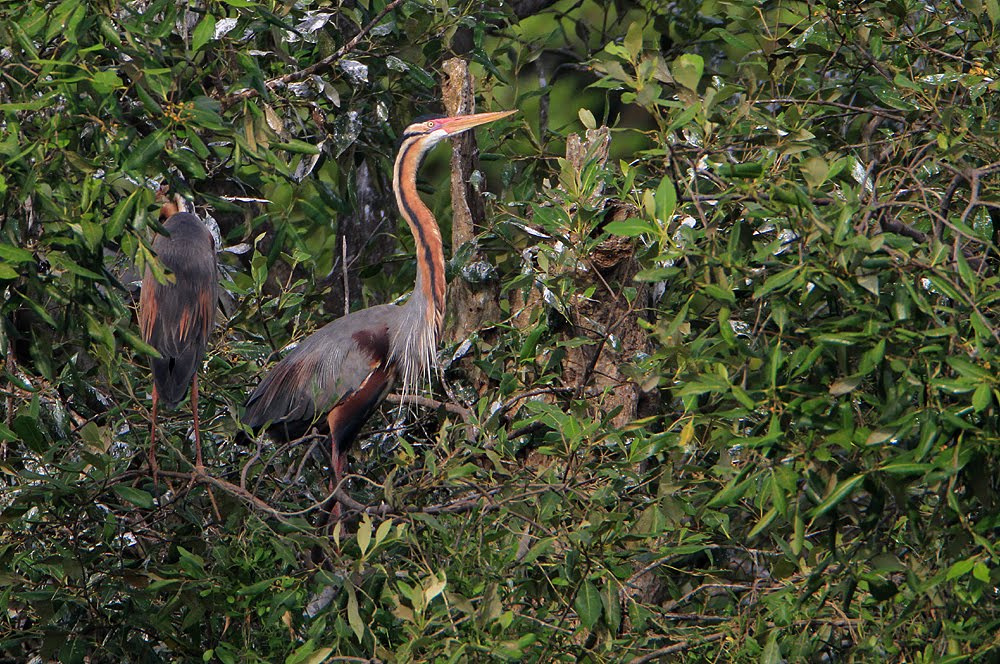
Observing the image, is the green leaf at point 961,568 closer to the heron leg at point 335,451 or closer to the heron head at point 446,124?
the heron leg at point 335,451

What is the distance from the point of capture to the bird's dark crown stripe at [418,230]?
5.26 metres

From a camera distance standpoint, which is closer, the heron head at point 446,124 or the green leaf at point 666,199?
the green leaf at point 666,199

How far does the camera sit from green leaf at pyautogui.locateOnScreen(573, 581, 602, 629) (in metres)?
3.10

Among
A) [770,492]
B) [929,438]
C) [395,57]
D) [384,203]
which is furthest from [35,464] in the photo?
[384,203]

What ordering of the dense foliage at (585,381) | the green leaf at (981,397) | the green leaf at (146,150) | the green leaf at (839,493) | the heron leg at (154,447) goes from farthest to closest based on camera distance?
the heron leg at (154,447)
the green leaf at (146,150)
the dense foliage at (585,381)
the green leaf at (839,493)
the green leaf at (981,397)

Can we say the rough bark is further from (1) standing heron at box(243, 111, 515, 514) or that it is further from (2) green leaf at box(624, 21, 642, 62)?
(2) green leaf at box(624, 21, 642, 62)

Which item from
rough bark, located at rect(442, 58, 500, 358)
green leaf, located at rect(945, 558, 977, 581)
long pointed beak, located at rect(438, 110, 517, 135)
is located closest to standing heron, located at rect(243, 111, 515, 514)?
long pointed beak, located at rect(438, 110, 517, 135)

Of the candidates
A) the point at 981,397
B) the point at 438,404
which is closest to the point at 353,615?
the point at 981,397

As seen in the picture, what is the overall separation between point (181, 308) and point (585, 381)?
66.9 inches

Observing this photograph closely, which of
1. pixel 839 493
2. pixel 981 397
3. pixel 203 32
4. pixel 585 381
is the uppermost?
pixel 203 32

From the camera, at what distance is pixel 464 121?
16.9 feet

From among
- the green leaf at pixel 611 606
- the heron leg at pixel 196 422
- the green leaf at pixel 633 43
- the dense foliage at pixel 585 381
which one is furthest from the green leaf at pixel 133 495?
the green leaf at pixel 633 43

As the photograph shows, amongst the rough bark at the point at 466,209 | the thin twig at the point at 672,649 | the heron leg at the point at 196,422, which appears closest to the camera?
the thin twig at the point at 672,649

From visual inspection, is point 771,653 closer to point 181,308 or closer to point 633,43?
point 633,43
